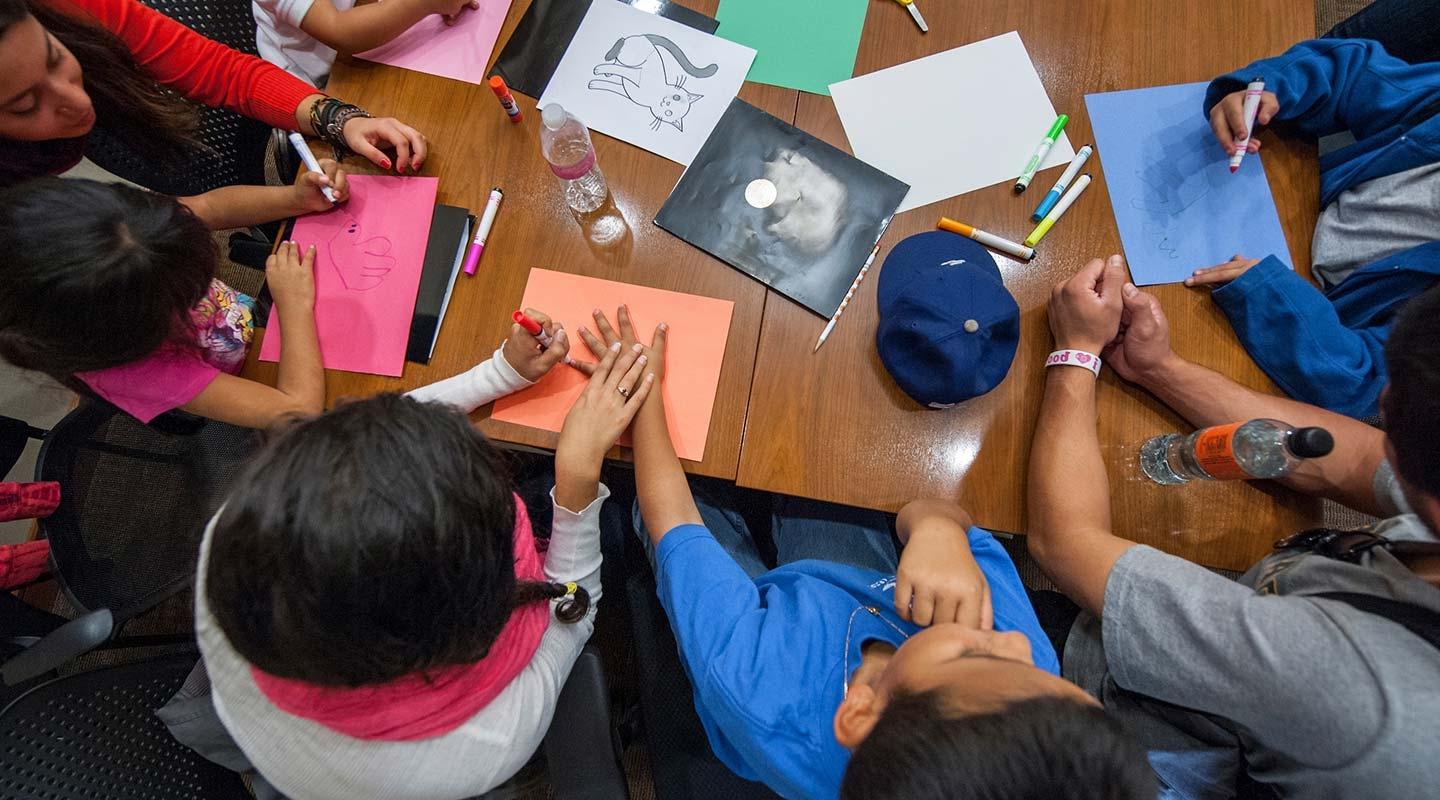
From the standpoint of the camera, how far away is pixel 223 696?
682 mm

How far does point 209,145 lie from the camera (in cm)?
113

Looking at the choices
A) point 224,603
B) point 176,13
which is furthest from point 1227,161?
point 176,13

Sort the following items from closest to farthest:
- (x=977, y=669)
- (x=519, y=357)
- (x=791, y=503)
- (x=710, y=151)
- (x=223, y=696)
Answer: (x=977, y=669) < (x=223, y=696) < (x=519, y=357) < (x=710, y=151) < (x=791, y=503)

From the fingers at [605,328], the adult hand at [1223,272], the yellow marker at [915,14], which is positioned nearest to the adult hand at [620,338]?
the fingers at [605,328]

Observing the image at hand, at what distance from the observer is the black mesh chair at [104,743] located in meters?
0.72

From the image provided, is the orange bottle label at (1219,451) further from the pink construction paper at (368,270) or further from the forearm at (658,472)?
the pink construction paper at (368,270)

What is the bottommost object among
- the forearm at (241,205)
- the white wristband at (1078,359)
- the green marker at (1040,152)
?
the forearm at (241,205)

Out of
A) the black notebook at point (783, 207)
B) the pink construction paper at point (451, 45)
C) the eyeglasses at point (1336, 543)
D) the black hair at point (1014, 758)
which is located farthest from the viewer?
the pink construction paper at point (451, 45)

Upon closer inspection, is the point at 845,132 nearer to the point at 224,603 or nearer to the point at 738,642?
the point at 738,642

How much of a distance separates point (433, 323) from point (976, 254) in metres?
0.75

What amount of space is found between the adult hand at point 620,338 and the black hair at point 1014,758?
20.8 inches

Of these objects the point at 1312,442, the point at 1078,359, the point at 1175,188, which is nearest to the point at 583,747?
the point at 1078,359

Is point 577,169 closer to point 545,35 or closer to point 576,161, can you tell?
point 576,161

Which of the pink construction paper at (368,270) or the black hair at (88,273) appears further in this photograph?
the pink construction paper at (368,270)
